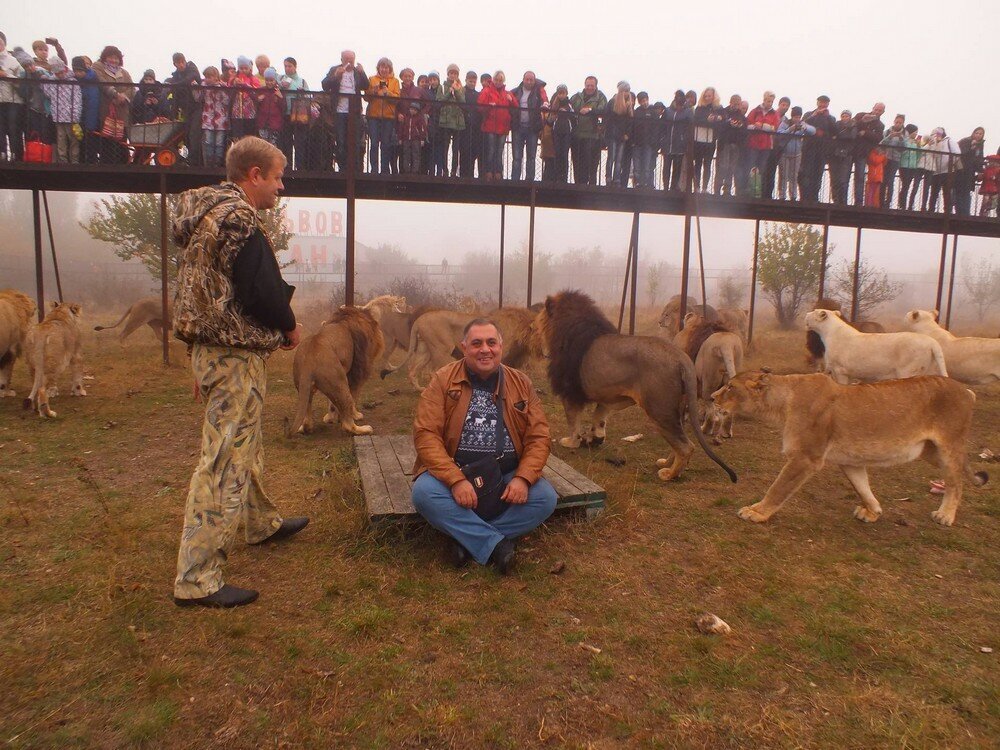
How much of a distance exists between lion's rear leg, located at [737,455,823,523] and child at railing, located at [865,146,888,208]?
10.8m

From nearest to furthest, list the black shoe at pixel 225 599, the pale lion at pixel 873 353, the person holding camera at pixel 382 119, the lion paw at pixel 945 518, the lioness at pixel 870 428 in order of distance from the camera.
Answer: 1. the black shoe at pixel 225 599
2. the lioness at pixel 870 428
3. the lion paw at pixel 945 518
4. the pale lion at pixel 873 353
5. the person holding camera at pixel 382 119

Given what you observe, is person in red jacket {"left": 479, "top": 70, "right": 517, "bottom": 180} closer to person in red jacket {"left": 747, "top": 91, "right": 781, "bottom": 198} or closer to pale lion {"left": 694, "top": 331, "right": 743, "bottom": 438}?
person in red jacket {"left": 747, "top": 91, "right": 781, "bottom": 198}

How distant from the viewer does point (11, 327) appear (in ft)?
27.0

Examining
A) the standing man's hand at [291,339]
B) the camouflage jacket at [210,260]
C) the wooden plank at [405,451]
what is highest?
the camouflage jacket at [210,260]

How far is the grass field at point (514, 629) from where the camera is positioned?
8.44ft

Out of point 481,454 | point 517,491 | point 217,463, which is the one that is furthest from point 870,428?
point 217,463

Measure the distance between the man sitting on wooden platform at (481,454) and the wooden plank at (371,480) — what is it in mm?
377

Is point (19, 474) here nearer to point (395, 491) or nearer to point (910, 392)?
point (395, 491)

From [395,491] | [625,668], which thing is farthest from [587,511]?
[625,668]

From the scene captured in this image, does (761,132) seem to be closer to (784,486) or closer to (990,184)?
(990,184)

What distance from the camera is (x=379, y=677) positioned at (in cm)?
288

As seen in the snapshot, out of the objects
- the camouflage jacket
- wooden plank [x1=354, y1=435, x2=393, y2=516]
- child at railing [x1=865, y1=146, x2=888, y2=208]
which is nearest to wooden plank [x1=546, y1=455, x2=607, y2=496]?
wooden plank [x1=354, y1=435, x2=393, y2=516]

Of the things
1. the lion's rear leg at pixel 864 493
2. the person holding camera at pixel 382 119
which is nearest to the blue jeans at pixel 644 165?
the person holding camera at pixel 382 119

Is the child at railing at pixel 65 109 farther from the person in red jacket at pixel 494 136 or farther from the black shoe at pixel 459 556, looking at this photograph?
the black shoe at pixel 459 556
